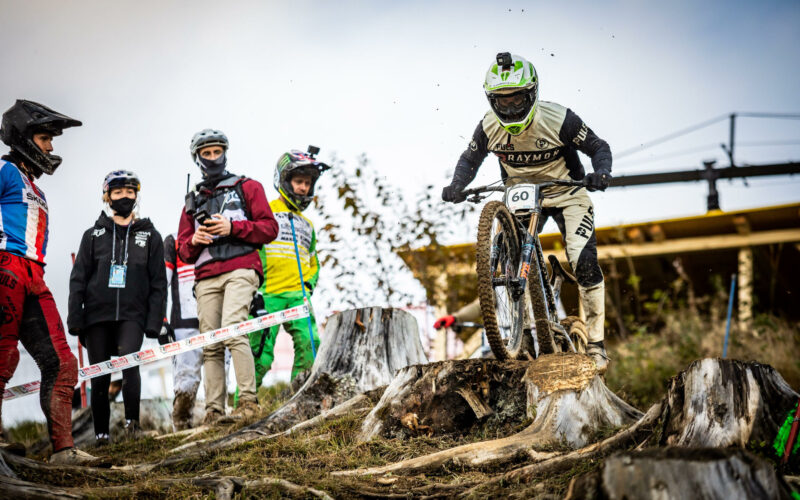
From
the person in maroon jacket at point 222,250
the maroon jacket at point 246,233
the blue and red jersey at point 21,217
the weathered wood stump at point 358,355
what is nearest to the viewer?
the blue and red jersey at point 21,217

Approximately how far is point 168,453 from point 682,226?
1303cm

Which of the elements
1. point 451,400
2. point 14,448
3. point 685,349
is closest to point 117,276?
point 14,448

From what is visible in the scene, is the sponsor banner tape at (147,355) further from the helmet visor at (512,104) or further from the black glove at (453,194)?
the helmet visor at (512,104)

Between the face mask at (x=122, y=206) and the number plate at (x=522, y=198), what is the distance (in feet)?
11.7

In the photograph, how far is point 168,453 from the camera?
5.39 m

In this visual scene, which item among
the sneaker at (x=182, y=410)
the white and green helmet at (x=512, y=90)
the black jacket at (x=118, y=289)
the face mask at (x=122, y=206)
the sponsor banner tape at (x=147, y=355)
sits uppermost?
the white and green helmet at (x=512, y=90)

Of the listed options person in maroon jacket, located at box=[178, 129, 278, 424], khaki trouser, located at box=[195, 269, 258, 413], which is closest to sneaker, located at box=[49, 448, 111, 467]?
person in maroon jacket, located at box=[178, 129, 278, 424]

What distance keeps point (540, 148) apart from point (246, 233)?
2.61m

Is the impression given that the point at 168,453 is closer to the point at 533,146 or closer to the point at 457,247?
the point at 533,146

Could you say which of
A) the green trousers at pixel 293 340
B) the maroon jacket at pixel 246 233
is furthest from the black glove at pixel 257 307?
the maroon jacket at pixel 246 233

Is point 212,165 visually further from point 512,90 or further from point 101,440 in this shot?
point 512,90

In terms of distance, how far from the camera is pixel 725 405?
3.78 metres

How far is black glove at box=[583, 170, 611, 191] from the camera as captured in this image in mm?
5742

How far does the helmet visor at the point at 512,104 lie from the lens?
19.4ft
